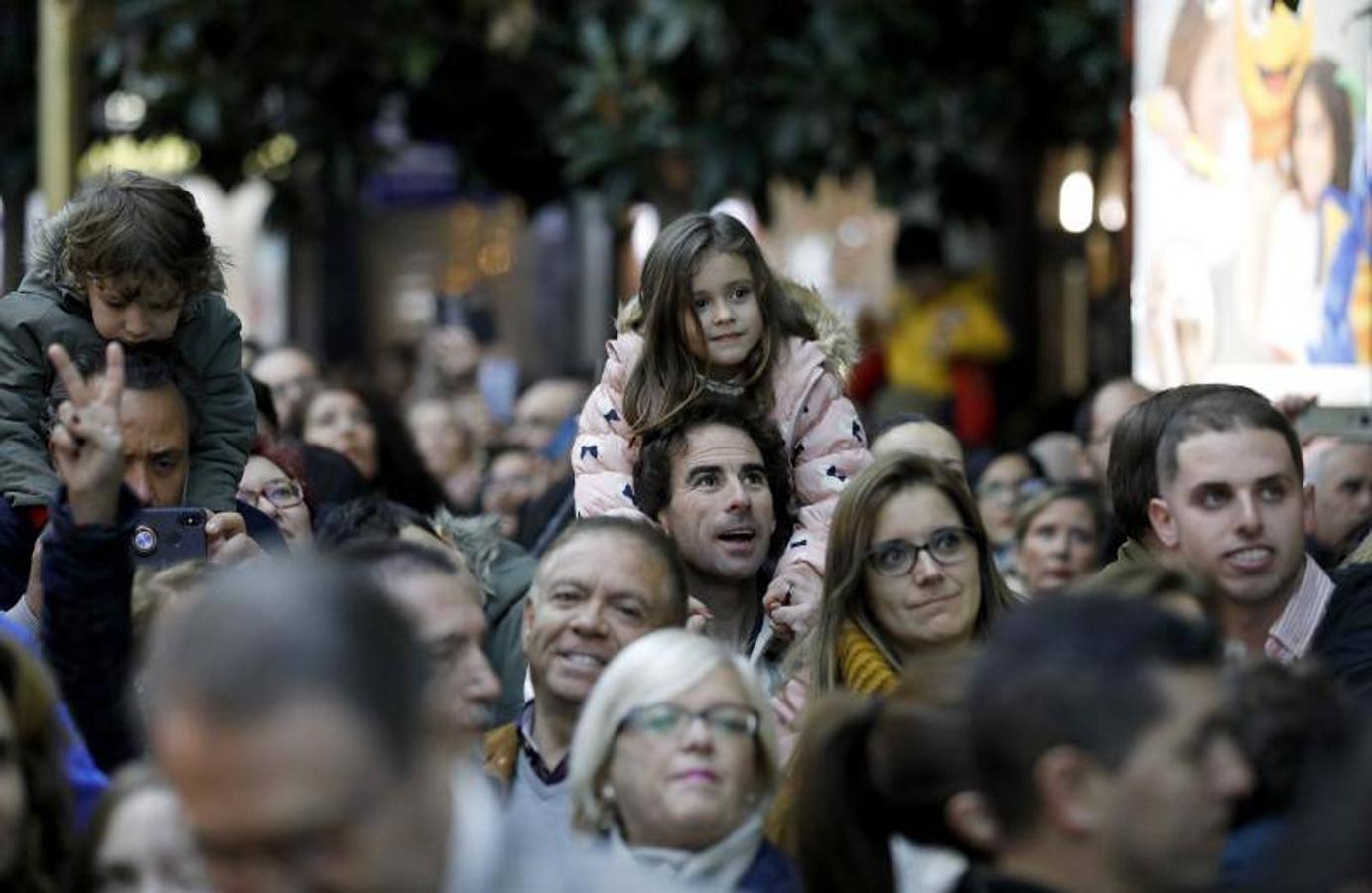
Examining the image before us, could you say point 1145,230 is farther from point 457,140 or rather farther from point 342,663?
point 342,663

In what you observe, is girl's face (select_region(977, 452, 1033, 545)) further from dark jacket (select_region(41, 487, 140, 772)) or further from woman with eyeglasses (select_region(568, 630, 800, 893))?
woman with eyeglasses (select_region(568, 630, 800, 893))

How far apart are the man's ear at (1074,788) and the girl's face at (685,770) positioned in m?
1.38

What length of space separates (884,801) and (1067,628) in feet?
3.03

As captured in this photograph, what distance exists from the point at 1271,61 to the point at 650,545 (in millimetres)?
4824

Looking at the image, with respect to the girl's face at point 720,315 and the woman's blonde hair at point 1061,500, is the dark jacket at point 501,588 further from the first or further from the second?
the woman's blonde hair at point 1061,500

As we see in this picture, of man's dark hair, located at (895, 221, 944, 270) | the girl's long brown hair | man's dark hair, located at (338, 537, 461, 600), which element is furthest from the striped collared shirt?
man's dark hair, located at (895, 221, 944, 270)

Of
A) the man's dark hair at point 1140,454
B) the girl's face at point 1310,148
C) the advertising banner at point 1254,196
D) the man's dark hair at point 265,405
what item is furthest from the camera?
the girl's face at point 1310,148

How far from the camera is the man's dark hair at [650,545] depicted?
22.9 feet

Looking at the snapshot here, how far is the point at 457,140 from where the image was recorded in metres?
17.6

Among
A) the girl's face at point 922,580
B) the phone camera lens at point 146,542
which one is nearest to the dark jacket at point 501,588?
the phone camera lens at point 146,542

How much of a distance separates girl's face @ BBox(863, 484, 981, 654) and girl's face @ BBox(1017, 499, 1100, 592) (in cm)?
356

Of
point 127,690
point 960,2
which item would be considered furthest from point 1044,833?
point 960,2

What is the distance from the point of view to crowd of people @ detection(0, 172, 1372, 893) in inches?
158

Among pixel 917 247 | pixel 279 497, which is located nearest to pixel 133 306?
pixel 279 497
